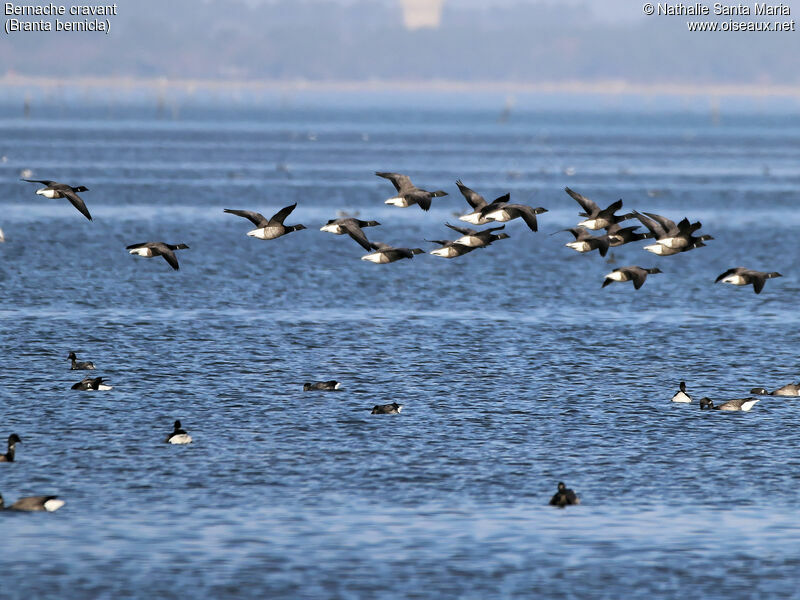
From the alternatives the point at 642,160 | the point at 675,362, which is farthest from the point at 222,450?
the point at 642,160

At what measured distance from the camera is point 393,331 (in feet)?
156

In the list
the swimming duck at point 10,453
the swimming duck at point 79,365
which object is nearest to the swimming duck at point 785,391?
the swimming duck at point 79,365

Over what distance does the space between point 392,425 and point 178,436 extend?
16.1ft

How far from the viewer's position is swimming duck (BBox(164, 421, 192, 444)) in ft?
101

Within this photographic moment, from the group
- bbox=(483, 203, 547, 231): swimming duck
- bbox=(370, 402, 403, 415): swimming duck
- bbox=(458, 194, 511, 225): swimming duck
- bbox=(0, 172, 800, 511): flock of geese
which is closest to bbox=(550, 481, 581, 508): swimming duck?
bbox=(0, 172, 800, 511): flock of geese

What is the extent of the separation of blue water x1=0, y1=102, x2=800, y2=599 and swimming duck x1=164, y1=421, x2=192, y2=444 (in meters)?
0.22

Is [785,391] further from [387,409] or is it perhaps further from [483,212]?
[483,212]

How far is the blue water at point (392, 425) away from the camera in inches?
920

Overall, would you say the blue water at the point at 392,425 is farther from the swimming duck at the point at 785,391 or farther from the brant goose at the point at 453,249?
the brant goose at the point at 453,249

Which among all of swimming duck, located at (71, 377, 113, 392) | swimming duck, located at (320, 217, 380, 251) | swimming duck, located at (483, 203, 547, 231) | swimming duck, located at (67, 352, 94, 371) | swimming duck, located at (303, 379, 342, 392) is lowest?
swimming duck, located at (303, 379, 342, 392)

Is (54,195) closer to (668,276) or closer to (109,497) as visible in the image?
(109,497)

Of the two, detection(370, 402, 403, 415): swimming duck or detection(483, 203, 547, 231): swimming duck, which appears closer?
detection(483, 203, 547, 231): swimming duck

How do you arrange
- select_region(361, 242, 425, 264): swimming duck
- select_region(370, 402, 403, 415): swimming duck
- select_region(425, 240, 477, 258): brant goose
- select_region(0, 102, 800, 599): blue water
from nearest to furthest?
select_region(0, 102, 800, 599): blue water < select_region(361, 242, 425, 264): swimming duck < select_region(425, 240, 477, 258): brant goose < select_region(370, 402, 403, 415): swimming duck

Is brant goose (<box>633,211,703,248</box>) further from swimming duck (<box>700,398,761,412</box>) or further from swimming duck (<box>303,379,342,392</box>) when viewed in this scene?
swimming duck (<box>303,379,342,392</box>)
